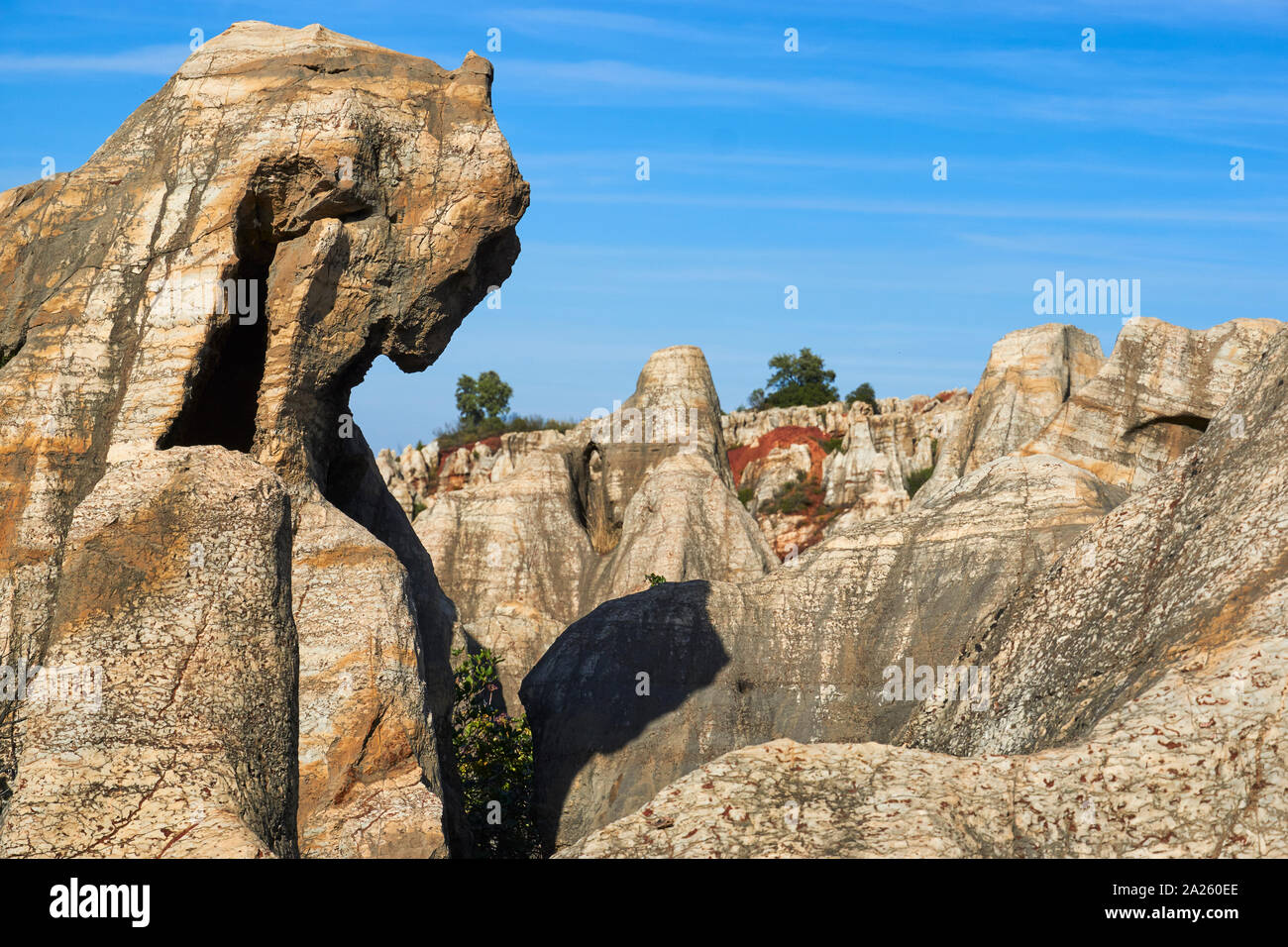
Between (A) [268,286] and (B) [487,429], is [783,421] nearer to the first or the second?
(B) [487,429]

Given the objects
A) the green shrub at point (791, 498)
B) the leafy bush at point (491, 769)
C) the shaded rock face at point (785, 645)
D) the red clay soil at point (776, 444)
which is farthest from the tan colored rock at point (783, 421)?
the leafy bush at point (491, 769)

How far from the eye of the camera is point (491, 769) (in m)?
15.7

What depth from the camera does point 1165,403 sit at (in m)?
25.0

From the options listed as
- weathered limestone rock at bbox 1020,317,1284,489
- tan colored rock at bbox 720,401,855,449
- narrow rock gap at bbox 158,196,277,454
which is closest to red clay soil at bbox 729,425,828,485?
tan colored rock at bbox 720,401,855,449

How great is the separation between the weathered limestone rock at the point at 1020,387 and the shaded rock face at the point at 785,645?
43.0 ft

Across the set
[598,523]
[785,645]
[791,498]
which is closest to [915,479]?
[791,498]

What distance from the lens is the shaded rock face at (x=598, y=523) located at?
1073 inches

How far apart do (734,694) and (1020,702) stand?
8854mm

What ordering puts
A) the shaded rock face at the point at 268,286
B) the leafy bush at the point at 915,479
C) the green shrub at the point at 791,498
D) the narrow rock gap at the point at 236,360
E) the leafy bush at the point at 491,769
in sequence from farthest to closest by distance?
1. the green shrub at the point at 791,498
2. the leafy bush at the point at 915,479
3. the leafy bush at the point at 491,769
4. the narrow rock gap at the point at 236,360
5. the shaded rock face at the point at 268,286

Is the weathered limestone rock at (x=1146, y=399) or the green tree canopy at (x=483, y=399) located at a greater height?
the green tree canopy at (x=483, y=399)

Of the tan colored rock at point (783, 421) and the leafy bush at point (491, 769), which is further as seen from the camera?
the tan colored rock at point (783, 421)

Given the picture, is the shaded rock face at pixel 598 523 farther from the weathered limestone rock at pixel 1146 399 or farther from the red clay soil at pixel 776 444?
the red clay soil at pixel 776 444

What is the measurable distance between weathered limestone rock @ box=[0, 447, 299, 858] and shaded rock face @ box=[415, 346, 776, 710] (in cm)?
1891

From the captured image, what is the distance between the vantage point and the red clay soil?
61688mm
